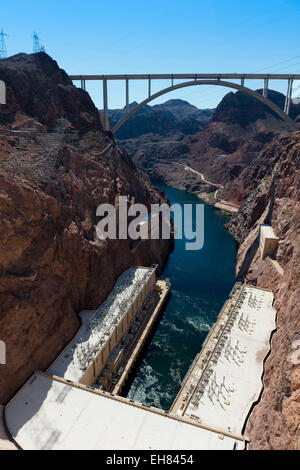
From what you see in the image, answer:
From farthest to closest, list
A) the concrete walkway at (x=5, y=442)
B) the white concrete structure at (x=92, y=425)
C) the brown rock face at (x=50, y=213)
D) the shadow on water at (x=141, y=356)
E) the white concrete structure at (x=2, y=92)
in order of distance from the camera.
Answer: the white concrete structure at (x=2, y=92), the shadow on water at (x=141, y=356), the brown rock face at (x=50, y=213), the white concrete structure at (x=92, y=425), the concrete walkway at (x=5, y=442)

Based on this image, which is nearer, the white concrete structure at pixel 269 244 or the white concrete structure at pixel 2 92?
the white concrete structure at pixel 269 244

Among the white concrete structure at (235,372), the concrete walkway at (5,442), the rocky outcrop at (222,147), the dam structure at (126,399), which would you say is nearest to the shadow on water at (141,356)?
the dam structure at (126,399)

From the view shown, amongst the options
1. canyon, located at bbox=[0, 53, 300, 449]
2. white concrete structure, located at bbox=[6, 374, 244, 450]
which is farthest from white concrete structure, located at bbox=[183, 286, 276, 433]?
white concrete structure, located at bbox=[6, 374, 244, 450]

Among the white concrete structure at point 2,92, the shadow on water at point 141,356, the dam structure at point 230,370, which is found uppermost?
the white concrete structure at point 2,92

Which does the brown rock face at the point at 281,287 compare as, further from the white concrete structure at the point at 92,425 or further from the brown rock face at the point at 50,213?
the brown rock face at the point at 50,213

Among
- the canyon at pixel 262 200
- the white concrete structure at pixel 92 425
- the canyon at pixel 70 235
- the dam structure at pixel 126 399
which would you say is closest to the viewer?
the canyon at pixel 262 200

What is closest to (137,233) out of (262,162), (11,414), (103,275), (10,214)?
(103,275)

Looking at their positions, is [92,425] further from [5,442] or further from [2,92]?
[2,92]

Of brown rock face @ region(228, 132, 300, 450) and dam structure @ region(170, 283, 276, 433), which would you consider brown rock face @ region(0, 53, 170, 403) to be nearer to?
dam structure @ region(170, 283, 276, 433)
